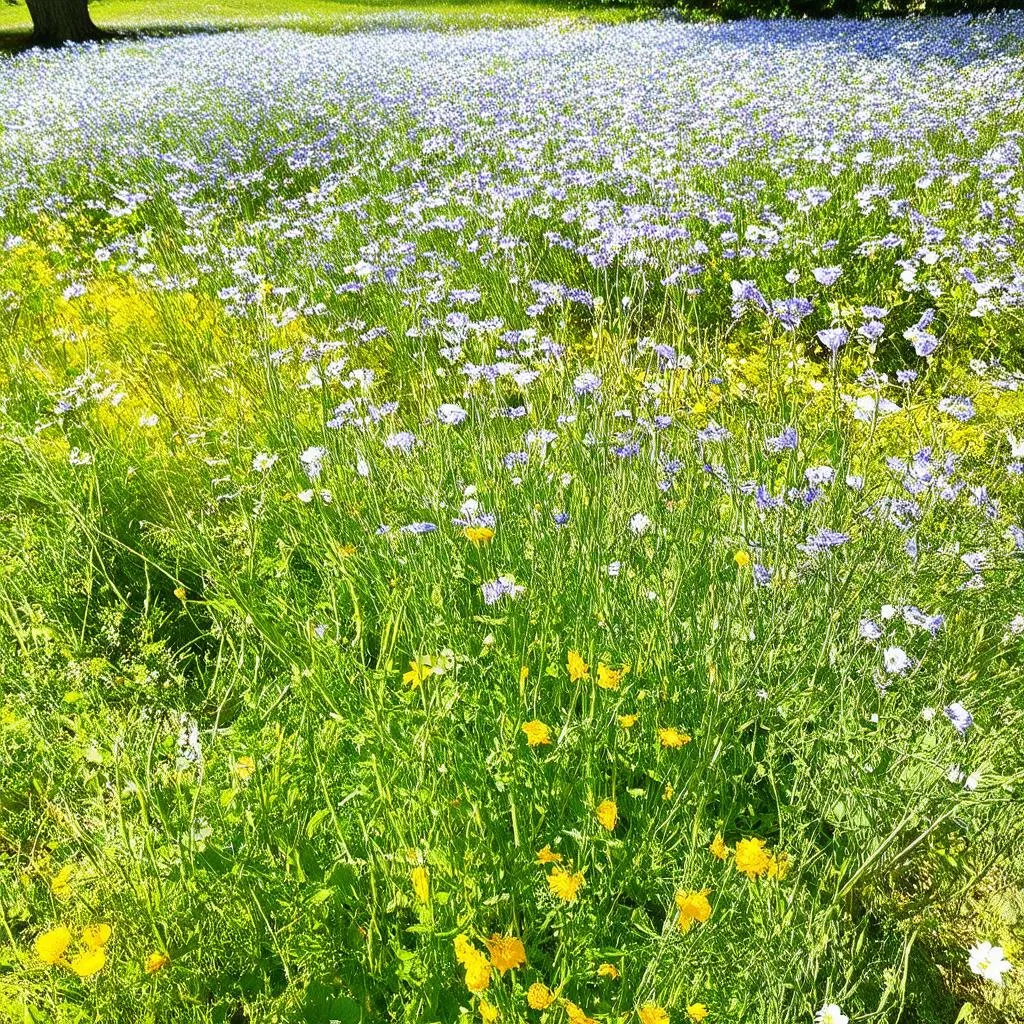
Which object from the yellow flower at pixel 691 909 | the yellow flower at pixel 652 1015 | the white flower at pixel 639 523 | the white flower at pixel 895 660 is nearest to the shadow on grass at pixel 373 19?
A: the white flower at pixel 639 523

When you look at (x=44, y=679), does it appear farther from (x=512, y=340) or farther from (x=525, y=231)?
(x=525, y=231)

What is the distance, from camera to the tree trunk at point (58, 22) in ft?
67.6

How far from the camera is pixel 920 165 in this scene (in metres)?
4.88

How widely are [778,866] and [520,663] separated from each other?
69cm

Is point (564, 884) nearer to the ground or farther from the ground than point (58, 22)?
nearer to the ground

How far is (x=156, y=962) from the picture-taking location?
1276mm

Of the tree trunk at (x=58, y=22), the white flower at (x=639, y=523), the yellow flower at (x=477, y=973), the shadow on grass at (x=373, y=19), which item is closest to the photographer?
the yellow flower at (x=477, y=973)

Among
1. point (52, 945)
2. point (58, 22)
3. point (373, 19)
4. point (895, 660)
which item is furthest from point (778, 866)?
point (373, 19)

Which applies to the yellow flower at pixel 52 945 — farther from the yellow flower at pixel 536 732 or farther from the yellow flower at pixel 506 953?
the yellow flower at pixel 536 732

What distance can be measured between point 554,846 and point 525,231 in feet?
12.8

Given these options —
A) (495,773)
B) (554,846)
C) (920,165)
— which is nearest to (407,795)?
(495,773)

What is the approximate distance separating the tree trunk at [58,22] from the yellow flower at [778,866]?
1055 inches

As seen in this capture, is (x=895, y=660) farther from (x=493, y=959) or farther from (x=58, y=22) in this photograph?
(x=58, y=22)

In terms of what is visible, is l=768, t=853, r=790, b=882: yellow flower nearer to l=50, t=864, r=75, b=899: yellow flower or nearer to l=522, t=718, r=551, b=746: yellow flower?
l=522, t=718, r=551, b=746: yellow flower
